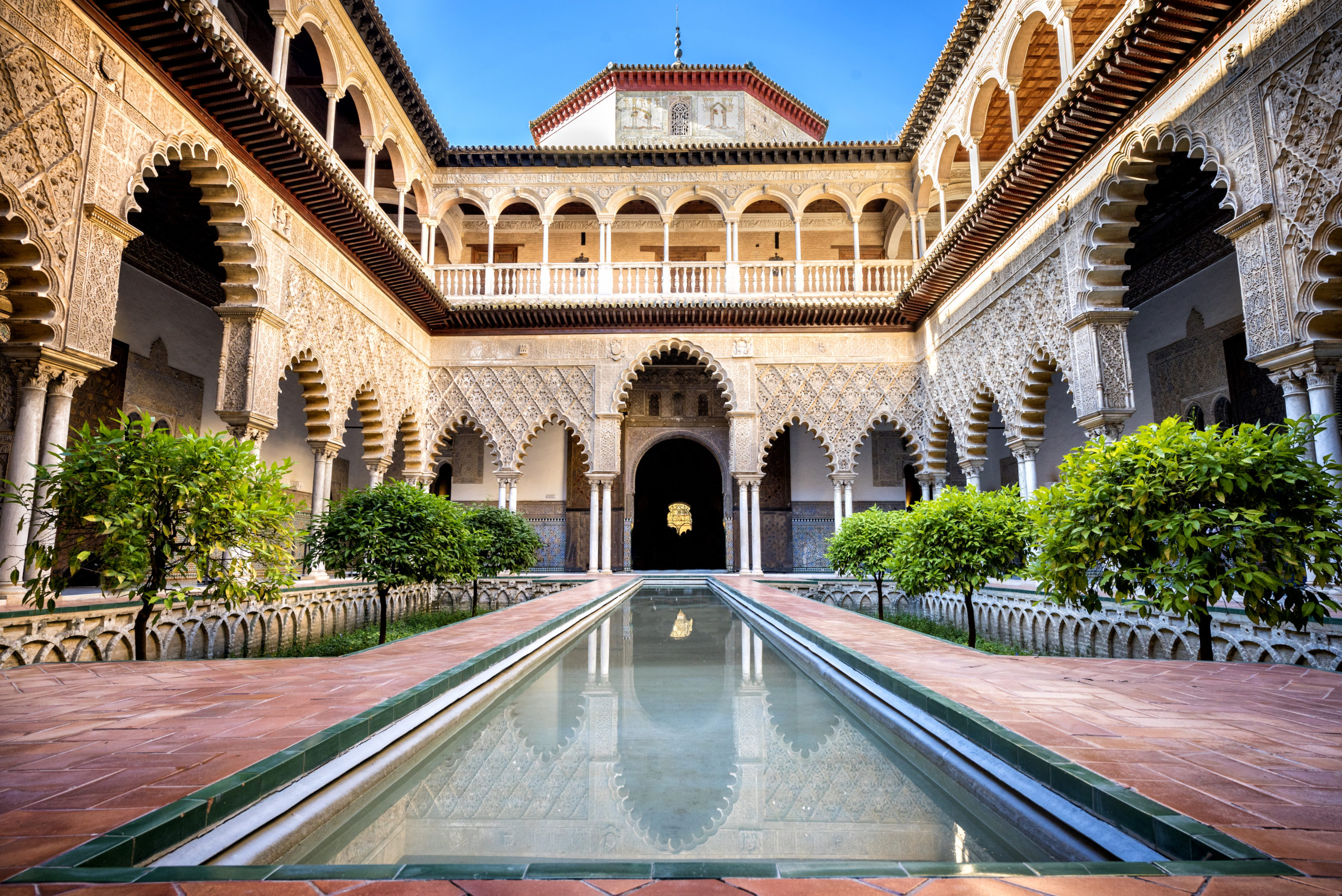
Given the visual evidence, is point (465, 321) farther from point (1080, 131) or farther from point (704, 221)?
point (1080, 131)

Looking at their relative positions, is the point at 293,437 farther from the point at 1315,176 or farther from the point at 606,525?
the point at 1315,176

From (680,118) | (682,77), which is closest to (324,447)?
(680,118)

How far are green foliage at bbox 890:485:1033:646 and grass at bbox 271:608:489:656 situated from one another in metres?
3.93

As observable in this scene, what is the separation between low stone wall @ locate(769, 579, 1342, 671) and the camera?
3.83m

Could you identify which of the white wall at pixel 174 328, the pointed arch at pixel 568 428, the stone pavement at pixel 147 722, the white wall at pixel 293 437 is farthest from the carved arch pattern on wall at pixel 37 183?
the pointed arch at pixel 568 428

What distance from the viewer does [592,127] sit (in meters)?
15.4

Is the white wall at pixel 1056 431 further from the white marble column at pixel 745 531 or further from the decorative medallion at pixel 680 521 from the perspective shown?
the decorative medallion at pixel 680 521

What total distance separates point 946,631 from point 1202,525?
4.61m

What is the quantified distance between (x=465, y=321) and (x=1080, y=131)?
9.31 metres

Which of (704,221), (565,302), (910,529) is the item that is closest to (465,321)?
(565,302)

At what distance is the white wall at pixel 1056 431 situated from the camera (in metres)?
11.8

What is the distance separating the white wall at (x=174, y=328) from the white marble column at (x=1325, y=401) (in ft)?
32.3

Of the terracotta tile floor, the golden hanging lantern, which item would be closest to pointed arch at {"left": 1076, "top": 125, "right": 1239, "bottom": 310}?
the terracotta tile floor

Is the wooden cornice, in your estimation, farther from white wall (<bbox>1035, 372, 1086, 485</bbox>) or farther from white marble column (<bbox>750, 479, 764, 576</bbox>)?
white marble column (<bbox>750, 479, 764, 576</bbox>)
